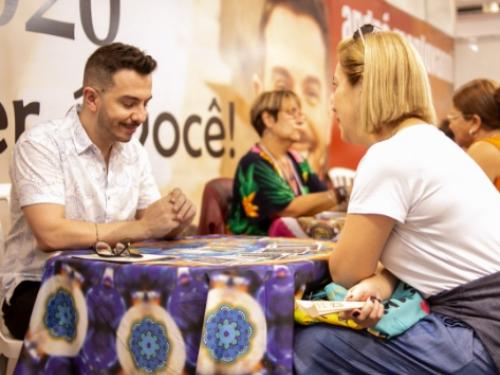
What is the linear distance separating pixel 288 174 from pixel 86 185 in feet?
5.12

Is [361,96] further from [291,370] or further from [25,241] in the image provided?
[25,241]

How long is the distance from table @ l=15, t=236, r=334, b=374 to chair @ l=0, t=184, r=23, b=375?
0.38 m

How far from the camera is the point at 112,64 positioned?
265 cm

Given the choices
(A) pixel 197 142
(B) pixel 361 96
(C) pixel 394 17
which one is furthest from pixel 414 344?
(C) pixel 394 17

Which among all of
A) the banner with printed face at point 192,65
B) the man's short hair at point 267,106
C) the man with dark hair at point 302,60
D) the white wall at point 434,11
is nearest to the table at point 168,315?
the banner with printed face at point 192,65

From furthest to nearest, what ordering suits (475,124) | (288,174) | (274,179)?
1. (288,174)
2. (475,124)
3. (274,179)

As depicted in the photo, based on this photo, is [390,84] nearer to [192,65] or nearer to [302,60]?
[192,65]

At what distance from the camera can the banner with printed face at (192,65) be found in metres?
3.16

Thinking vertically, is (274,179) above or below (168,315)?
above

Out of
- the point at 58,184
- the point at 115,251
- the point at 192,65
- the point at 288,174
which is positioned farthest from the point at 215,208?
the point at 115,251

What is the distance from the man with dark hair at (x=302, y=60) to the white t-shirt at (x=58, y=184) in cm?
235

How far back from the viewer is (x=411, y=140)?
1.87m

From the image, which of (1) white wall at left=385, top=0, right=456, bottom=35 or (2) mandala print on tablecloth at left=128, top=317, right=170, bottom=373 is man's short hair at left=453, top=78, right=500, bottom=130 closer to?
(2) mandala print on tablecloth at left=128, top=317, right=170, bottom=373

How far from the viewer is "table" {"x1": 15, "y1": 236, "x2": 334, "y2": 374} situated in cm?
180
